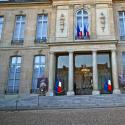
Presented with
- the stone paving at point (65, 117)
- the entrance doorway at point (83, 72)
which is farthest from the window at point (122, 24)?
the stone paving at point (65, 117)

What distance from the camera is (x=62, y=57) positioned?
64.1 ft

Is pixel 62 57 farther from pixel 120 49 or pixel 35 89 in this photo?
pixel 120 49

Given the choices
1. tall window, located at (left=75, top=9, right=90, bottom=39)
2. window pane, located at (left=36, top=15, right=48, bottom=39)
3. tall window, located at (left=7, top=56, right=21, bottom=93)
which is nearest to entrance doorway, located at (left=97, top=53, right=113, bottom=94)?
tall window, located at (left=75, top=9, right=90, bottom=39)

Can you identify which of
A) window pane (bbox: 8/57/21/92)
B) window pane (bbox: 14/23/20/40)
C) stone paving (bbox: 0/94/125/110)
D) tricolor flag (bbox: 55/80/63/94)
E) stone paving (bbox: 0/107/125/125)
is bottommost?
stone paving (bbox: 0/107/125/125)

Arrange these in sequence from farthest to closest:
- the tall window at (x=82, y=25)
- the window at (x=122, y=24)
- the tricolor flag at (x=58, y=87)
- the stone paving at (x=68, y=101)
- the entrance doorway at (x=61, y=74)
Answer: the window at (x=122, y=24) < the tall window at (x=82, y=25) < the entrance doorway at (x=61, y=74) < the tricolor flag at (x=58, y=87) < the stone paving at (x=68, y=101)

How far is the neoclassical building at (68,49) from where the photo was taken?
18328mm

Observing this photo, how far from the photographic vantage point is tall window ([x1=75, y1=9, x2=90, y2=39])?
61.9ft

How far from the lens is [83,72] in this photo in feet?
62.4

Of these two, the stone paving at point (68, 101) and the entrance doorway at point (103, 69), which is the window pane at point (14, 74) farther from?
the entrance doorway at point (103, 69)

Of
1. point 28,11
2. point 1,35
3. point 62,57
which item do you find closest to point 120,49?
point 62,57

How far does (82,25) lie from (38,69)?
16.3 feet

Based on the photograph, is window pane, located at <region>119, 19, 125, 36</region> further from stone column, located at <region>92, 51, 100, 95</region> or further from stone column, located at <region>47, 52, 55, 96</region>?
stone column, located at <region>47, 52, 55, 96</region>

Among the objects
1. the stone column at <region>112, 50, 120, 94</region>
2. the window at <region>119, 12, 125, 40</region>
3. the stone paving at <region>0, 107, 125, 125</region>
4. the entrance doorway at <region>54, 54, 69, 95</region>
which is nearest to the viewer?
the stone paving at <region>0, 107, 125, 125</region>

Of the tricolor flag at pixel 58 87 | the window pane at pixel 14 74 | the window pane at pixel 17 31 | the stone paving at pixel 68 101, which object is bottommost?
the stone paving at pixel 68 101
